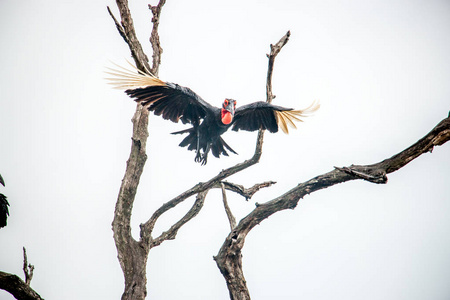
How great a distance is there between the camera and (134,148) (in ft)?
20.3

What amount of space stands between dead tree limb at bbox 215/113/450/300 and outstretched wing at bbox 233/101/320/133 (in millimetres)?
2013

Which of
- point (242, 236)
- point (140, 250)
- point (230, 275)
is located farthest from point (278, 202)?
point (140, 250)

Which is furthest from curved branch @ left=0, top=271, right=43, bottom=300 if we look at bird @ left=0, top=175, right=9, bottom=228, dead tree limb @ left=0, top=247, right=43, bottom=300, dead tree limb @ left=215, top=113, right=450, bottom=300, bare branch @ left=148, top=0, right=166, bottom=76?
bare branch @ left=148, top=0, right=166, bottom=76

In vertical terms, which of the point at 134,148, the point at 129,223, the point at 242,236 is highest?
the point at 134,148

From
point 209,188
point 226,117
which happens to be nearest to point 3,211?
point 209,188

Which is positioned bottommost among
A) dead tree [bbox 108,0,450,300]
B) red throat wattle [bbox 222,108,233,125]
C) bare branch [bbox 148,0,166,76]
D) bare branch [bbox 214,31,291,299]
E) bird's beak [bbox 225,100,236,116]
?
bare branch [bbox 214,31,291,299]

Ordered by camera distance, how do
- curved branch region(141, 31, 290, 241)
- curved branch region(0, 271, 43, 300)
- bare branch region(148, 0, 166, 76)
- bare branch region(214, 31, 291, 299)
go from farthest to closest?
bare branch region(148, 0, 166, 76), curved branch region(141, 31, 290, 241), bare branch region(214, 31, 291, 299), curved branch region(0, 271, 43, 300)

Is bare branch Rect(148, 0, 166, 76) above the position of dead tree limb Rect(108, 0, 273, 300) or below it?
above

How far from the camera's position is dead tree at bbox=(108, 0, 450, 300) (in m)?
4.90

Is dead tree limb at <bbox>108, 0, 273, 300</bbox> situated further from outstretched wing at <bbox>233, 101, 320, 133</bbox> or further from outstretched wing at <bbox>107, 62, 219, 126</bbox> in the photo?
outstretched wing at <bbox>233, 101, 320, 133</bbox>

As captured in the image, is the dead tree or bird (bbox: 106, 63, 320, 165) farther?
bird (bbox: 106, 63, 320, 165)

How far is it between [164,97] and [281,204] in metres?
2.57

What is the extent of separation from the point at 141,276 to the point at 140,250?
1.15 feet

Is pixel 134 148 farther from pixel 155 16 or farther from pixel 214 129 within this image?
pixel 155 16
